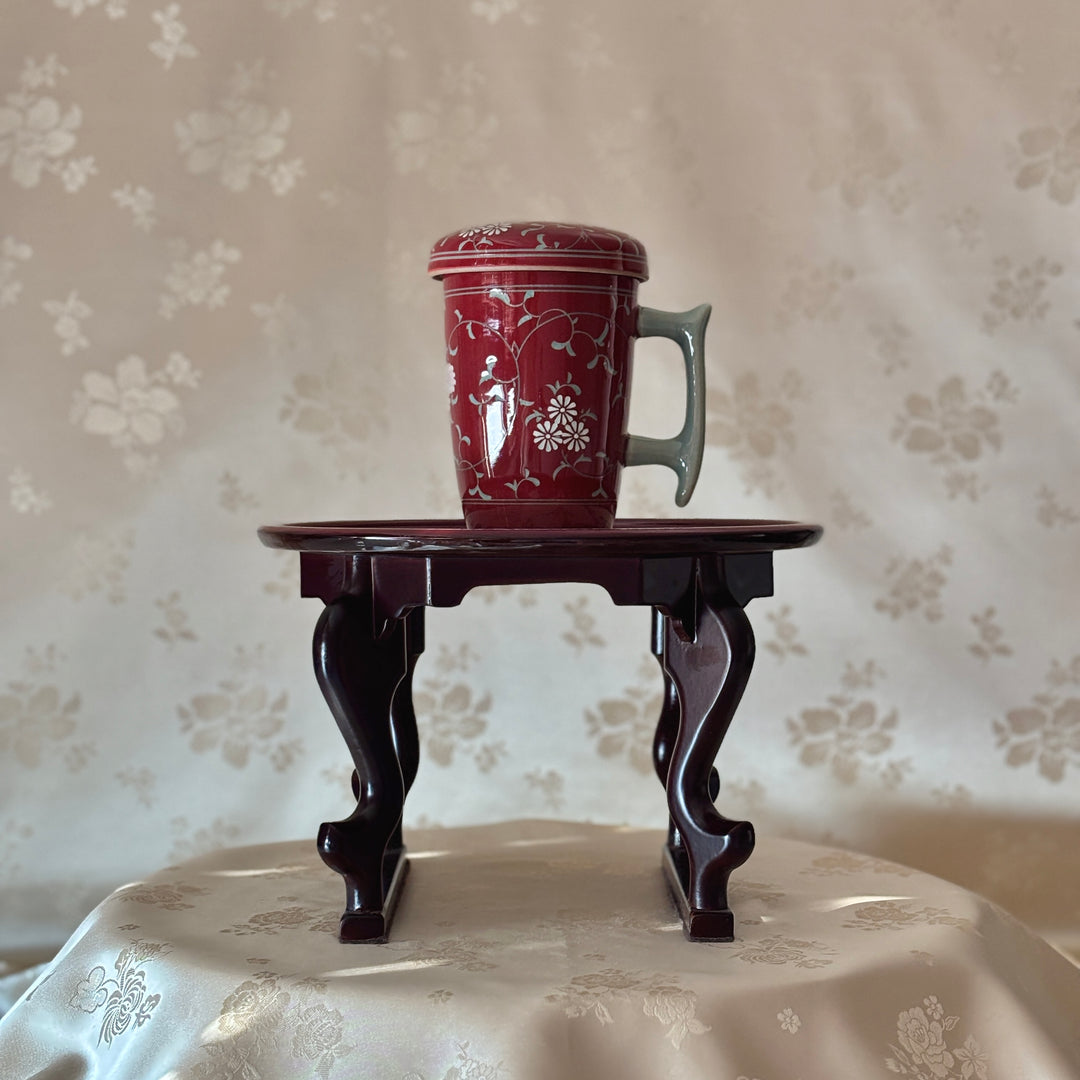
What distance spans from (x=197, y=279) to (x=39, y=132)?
30cm

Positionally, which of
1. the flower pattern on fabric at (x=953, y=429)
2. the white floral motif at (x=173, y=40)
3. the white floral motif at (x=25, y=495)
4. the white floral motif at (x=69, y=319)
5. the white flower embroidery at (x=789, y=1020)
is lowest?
the white flower embroidery at (x=789, y=1020)

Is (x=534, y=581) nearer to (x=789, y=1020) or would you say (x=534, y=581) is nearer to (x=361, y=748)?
(x=361, y=748)

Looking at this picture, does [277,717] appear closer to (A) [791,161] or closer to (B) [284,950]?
(B) [284,950]

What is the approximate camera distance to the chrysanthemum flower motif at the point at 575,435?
42.6 inches

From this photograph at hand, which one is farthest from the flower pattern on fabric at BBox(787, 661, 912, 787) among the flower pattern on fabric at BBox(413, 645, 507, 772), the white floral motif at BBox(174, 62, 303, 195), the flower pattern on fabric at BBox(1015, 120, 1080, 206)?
the white floral motif at BBox(174, 62, 303, 195)

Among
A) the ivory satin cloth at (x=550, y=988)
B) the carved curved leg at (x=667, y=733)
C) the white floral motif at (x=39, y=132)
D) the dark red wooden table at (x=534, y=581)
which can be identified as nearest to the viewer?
the ivory satin cloth at (x=550, y=988)

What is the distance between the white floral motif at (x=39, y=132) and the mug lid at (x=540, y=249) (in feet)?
3.30

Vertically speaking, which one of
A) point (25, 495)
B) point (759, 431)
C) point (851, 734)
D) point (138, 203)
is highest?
point (138, 203)

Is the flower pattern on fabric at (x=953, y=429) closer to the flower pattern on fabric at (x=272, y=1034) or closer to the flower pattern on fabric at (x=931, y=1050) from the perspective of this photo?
the flower pattern on fabric at (x=931, y=1050)

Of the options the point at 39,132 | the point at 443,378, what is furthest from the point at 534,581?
the point at 39,132

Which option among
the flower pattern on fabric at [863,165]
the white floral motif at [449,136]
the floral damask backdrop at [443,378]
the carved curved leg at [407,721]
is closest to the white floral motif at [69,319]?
the floral damask backdrop at [443,378]

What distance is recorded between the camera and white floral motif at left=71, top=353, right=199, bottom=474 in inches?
73.4

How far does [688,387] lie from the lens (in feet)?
3.74

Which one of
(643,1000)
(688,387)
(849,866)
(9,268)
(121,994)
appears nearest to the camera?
(643,1000)
